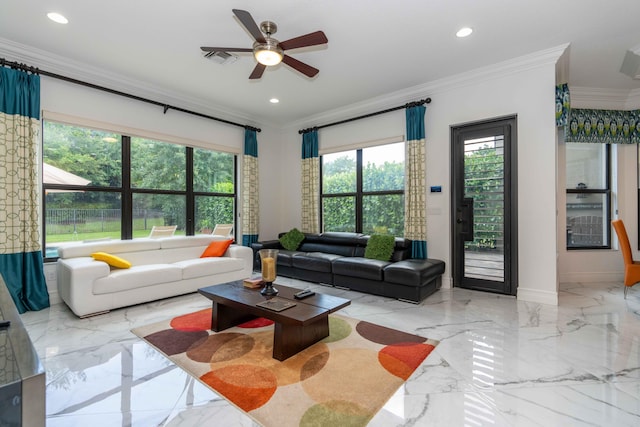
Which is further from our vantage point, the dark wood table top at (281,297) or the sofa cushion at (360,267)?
the sofa cushion at (360,267)

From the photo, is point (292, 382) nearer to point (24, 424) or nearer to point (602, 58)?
point (24, 424)

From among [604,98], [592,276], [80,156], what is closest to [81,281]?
[80,156]

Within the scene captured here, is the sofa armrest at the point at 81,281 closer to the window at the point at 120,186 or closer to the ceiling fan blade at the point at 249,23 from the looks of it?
the window at the point at 120,186

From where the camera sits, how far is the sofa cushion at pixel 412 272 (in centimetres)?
370

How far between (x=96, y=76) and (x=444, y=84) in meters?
4.83

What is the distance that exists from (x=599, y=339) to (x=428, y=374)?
1811mm

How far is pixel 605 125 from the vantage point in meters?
4.64

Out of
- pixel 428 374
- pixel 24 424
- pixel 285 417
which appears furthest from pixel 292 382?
pixel 24 424

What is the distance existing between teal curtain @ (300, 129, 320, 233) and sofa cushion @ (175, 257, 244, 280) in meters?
1.81

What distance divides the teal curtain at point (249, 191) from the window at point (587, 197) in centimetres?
549

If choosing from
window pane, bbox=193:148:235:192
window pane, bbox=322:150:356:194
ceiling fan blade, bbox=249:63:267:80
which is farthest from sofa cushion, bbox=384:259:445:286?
window pane, bbox=193:148:235:192

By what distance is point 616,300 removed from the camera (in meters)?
3.80

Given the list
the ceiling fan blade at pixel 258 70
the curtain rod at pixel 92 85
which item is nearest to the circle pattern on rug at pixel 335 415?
the ceiling fan blade at pixel 258 70

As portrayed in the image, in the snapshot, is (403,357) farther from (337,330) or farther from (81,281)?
(81,281)
